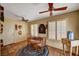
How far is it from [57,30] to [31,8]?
1.55ft

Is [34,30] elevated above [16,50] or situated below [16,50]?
above

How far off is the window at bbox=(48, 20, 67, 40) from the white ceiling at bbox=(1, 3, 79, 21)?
0.14m

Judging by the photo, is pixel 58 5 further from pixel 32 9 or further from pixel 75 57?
pixel 75 57

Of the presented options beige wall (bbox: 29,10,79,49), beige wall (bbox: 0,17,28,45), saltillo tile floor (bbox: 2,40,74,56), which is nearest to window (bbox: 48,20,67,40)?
beige wall (bbox: 29,10,79,49)

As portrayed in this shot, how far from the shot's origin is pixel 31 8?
1.70m

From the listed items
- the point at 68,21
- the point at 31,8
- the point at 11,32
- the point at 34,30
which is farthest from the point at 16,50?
the point at 68,21

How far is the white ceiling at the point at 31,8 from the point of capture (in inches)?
66.0

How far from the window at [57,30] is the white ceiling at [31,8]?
0.14m

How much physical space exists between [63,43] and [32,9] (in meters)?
0.63

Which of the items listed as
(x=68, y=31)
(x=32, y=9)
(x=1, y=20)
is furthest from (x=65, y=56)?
(x=1, y=20)

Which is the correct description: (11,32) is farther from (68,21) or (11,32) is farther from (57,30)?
(68,21)

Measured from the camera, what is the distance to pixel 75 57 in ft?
5.66

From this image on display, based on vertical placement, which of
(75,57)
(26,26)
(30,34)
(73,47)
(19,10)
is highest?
(19,10)

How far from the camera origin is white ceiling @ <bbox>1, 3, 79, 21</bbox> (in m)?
1.68
